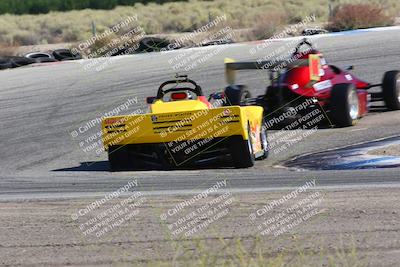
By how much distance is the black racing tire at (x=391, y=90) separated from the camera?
16.7 meters

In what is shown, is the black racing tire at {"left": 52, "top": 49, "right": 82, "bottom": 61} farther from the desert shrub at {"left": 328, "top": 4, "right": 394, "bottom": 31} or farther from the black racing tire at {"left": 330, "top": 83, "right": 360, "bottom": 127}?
the black racing tire at {"left": 330, "top": 83, "right": 360, "bottom": 127}

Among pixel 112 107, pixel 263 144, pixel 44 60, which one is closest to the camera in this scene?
pixel 263 144

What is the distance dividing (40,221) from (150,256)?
2079mm

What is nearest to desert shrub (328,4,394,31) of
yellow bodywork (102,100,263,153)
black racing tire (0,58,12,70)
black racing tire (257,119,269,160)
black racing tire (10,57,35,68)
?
black racing tire (10,57,35,68)

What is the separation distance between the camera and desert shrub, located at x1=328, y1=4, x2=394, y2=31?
33969mm

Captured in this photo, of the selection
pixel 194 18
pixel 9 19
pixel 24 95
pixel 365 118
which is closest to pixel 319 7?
pixel 194 18

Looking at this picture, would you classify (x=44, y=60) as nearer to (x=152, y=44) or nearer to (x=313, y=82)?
(x=152, y=44)

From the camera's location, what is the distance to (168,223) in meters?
8.03

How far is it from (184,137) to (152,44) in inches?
730

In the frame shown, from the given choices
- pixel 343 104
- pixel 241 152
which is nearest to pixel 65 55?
pixel 343 104

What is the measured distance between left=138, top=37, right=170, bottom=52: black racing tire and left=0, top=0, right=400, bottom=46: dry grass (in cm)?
753

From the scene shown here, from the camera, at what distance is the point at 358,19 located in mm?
34062

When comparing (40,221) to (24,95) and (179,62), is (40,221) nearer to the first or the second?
(24,95)

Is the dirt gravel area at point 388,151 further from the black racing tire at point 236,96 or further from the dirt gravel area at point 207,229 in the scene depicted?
the black racing tire at point 236,96
